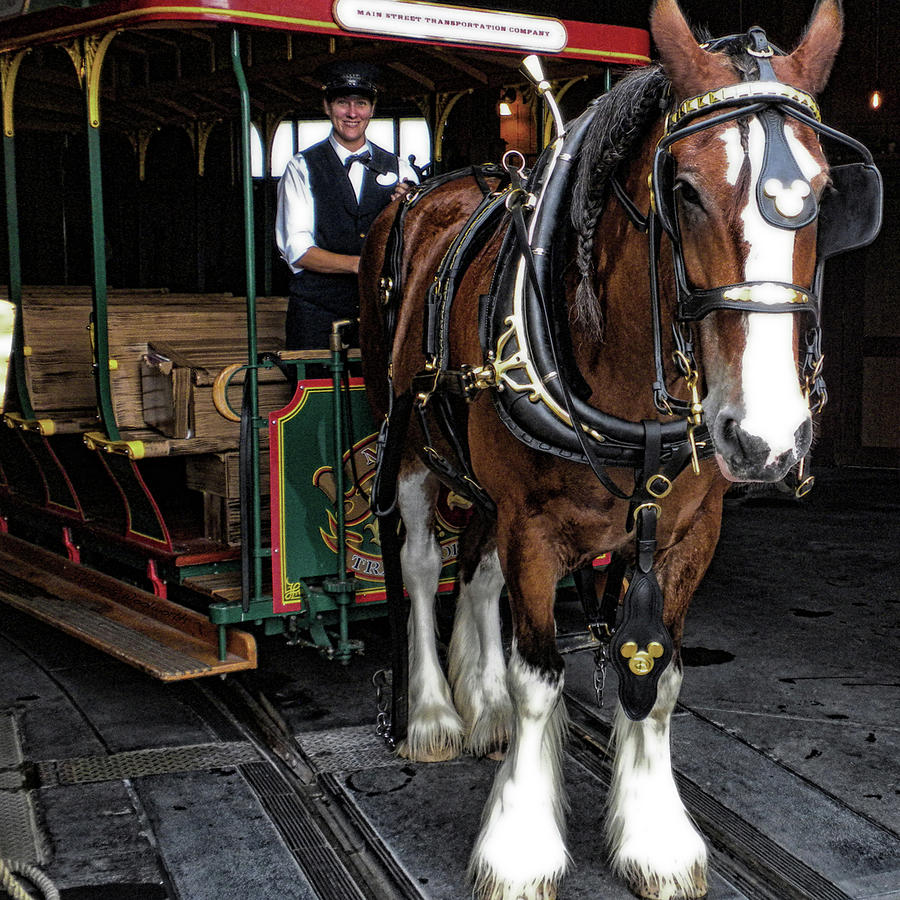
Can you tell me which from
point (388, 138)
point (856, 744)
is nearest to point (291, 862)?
point (856, 744)

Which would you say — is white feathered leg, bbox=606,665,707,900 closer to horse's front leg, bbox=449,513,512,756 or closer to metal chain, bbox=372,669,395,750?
horse's front leg, bbox=449,513,512,756

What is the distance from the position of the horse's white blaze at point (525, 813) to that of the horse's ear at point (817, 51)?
1.45 meters

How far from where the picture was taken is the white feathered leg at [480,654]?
3.64 m

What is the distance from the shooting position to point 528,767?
9.00ft

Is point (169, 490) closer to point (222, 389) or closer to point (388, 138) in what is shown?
point (222, 389)

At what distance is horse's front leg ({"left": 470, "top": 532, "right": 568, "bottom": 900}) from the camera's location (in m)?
2.66

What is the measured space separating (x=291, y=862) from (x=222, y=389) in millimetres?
1633

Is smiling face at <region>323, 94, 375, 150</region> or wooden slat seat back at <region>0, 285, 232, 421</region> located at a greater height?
smiling face at <region>323, 94, 375, 150</region>

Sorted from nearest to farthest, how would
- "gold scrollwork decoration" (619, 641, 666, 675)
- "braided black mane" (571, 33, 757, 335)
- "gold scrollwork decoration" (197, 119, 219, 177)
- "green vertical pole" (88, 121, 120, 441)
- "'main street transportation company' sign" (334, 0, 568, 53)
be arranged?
"braided black mane" (571, 33, 757, 335) < "gold scrollwork decoration" (619, 641, 666, 675) < "'main street transportation company' sign" (334, 0, 568, 53) < "green vertical pole" (88, 121, 120, 441) < "gold scrollwork decoration" (197, 119, 219, 177)

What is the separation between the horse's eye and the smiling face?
89.9 inches

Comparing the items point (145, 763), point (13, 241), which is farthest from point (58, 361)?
point (145, 763)

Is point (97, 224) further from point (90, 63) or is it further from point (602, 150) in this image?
point (602, 150)

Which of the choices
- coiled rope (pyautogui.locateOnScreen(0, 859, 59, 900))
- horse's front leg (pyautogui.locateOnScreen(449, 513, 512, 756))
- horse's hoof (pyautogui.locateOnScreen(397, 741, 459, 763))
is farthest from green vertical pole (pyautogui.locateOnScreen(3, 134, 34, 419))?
coiled rope (pyautogui.locateOnScreen(0, 859, 59, 900))

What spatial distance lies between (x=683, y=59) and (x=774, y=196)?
363 mm
